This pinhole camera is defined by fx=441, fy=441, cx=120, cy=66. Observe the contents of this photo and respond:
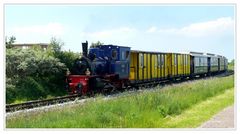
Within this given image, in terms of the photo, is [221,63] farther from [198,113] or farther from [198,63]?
[198,113]

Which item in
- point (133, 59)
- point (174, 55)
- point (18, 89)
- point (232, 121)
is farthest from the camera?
point (174, 55)

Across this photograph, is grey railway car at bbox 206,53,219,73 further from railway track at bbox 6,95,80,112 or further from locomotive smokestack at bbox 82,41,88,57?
railway track at bbox 6,95,80,112

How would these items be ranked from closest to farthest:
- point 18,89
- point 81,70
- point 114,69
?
point 18,89, point 81,70, point 114,69

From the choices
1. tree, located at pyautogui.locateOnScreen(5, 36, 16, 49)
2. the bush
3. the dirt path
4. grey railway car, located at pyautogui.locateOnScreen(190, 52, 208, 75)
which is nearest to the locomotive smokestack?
the bush

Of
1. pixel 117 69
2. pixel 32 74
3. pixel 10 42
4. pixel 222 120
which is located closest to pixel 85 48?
pixel 117 69

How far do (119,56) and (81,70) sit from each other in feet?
9.71

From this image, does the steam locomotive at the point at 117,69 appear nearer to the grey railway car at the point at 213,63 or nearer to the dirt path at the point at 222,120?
the grey railway car at the point at 213,63

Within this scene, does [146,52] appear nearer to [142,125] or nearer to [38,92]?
[38,92]

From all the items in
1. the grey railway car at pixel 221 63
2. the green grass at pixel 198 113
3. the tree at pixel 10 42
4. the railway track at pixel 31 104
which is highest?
the tree at pixel 10 42

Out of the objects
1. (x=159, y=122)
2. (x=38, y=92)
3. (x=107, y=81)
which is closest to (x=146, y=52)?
(x=107, y=81)

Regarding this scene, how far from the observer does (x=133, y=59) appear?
26562mm

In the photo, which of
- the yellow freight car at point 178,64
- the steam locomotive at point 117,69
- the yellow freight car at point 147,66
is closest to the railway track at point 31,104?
the steam locomotive at point 117,69

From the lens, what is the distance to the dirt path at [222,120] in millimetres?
11656

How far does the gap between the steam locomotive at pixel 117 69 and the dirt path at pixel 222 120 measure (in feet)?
29.3
